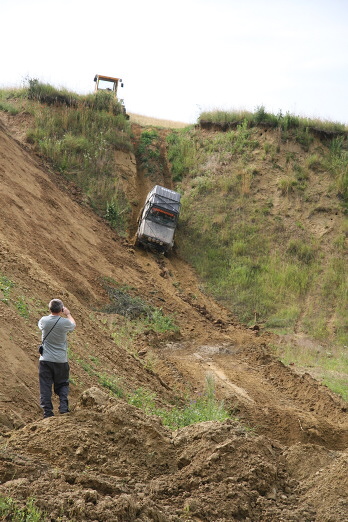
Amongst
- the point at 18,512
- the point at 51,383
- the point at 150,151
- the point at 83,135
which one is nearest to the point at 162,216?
the point at 83,135

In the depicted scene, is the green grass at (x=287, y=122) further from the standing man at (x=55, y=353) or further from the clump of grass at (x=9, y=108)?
the standing man at (x=55, y=353)

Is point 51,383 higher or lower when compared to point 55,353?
lower

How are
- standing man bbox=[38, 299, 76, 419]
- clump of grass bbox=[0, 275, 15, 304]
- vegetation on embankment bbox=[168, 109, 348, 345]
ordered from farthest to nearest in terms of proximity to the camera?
vegetation on embankment bbox=[168, 109, 348, 345], clump of grass bbox=[0, 275, 15, 304], standing man bbox=[38, 299, 76, 419]

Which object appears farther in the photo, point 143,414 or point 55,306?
point 55,306

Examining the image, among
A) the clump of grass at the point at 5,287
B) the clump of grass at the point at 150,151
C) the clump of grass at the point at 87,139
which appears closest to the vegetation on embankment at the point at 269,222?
the clump of grass at the point at 150,151

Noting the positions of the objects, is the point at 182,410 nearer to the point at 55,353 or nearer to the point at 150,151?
the point at 55,353

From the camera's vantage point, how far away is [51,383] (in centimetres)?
774

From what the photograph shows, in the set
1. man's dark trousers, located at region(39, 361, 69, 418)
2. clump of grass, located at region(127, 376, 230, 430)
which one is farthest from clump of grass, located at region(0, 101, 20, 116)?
man's dark trousers, located at region(39, 361, 69, 418)

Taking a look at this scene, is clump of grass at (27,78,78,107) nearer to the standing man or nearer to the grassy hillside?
A: the grassy hillside

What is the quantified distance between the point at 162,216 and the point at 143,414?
16.7 metres

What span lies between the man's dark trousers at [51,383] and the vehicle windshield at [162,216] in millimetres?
16022

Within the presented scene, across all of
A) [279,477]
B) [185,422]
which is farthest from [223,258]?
[279,477]

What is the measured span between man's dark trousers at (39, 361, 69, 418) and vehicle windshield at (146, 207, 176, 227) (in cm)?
1602

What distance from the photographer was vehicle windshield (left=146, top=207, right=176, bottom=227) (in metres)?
23.5
